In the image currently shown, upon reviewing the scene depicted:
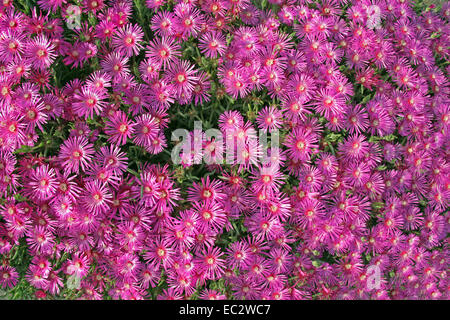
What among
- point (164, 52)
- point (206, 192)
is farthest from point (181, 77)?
point (206, 192)

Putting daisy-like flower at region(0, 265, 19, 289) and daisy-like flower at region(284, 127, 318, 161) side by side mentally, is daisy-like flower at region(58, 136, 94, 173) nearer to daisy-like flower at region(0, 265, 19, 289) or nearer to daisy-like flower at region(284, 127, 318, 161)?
daisy-like flower at region(0, 265, 19, 289)

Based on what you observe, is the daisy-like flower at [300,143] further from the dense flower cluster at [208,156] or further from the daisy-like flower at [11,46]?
the daisy-like flower at [11,46]

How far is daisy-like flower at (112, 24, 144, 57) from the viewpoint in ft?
4.70

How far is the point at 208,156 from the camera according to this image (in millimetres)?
1358

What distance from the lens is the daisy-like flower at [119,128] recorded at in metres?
1.31

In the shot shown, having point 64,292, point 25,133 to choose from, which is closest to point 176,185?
point 25,133

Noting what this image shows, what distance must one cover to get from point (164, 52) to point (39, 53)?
19.4 inches

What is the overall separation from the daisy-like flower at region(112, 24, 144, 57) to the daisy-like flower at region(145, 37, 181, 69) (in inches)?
2.4

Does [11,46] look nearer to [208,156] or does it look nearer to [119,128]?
[119,128]

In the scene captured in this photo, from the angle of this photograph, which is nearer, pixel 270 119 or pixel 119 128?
pixel 119 128

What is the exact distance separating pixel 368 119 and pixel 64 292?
63.9 inches

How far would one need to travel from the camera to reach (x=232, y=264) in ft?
4.64

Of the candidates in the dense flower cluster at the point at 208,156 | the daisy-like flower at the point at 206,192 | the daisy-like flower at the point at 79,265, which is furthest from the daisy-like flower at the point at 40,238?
the daisy-like flower at the point at 206,192

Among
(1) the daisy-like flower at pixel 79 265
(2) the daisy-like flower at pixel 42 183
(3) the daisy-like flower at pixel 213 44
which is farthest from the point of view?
(3) the daisy-like flower at pixel 213 44
